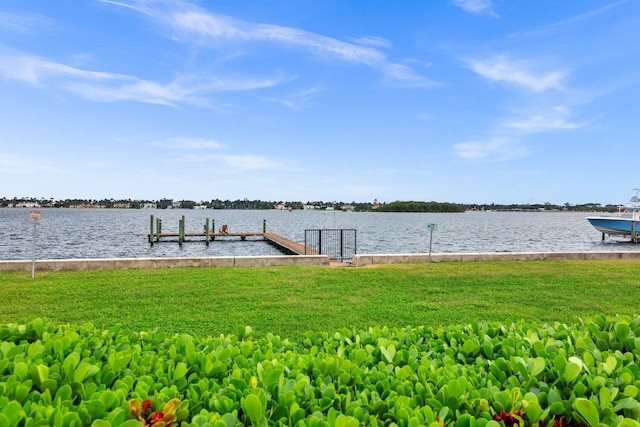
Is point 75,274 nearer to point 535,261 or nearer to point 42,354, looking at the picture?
point 42,354

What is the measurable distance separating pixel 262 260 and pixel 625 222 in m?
44.4

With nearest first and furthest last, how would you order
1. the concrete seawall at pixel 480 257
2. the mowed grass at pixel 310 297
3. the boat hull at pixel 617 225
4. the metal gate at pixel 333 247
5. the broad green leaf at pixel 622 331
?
the broad green leaf at pixel 622 331, the mowed grass at pixel 310 297, the concrete seawall at pixel 480 257, the metal gate at pixel 333 247, the boat hull at pixel 617 225

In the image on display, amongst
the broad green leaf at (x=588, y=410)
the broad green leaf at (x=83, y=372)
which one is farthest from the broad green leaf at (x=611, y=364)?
the broad green leaf at (x=83, y=372)

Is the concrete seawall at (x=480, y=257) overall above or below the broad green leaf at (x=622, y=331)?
below

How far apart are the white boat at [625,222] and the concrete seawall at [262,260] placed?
32.8 m

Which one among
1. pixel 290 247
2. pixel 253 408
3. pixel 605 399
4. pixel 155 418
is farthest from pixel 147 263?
pixel 290 247

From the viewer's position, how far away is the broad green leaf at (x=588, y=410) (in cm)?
180

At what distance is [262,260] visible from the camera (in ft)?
44.1

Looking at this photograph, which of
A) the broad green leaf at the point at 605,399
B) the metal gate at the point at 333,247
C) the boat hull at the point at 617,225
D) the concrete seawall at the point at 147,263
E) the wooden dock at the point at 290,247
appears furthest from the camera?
the boat hull at the point at 617,225

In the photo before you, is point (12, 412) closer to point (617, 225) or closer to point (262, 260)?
point (262, 260)

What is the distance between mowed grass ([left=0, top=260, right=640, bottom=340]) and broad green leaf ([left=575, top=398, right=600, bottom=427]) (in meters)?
4.52

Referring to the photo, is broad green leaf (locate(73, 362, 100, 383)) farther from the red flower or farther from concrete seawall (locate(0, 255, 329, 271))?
concrete seawall (locate(0, 255, 329, 271))

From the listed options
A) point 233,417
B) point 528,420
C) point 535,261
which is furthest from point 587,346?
point 535,261

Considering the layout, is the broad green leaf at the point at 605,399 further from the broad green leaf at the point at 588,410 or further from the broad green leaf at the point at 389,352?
the broad green leaf at the point at 389,352
